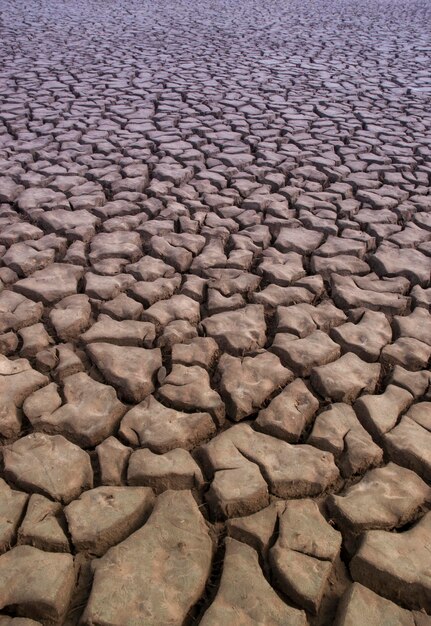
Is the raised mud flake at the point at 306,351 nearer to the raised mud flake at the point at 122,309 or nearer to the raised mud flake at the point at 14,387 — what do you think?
the raised mud flake at the point at 122,309

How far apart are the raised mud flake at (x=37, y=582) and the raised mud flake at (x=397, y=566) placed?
619mm

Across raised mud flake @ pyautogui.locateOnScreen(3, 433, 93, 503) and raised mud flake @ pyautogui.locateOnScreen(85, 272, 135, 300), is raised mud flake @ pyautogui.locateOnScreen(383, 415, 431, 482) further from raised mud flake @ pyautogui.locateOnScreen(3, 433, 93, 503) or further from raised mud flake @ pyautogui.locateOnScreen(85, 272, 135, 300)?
raised mud flake @ pyautogui.locateOnScreen(85, 272, 135, 300)

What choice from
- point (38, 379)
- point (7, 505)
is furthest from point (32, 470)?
point (38, 379)

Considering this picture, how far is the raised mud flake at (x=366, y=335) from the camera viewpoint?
2020 mm

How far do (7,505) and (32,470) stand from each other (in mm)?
121

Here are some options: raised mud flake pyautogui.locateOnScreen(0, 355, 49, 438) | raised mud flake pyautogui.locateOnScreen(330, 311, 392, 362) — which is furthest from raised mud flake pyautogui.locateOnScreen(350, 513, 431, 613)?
raised mud flake pyautogui.locateOnScreen(0, 355, 49, 438)

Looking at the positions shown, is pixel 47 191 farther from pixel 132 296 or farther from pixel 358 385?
pixel 358 385

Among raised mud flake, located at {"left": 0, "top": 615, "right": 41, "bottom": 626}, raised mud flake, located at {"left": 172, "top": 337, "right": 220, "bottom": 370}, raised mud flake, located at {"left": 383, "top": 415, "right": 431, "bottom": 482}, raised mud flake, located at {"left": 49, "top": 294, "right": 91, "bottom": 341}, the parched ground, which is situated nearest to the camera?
raised mud flake, located at {"left": 0, "top": 615, "right": 41, "bottom": 626}

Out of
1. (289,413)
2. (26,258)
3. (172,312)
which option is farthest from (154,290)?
(289,413)

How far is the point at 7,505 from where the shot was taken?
4.58ft

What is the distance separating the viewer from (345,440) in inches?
64.8

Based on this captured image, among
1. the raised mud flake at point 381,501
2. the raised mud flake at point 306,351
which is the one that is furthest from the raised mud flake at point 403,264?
the raised mud flake at point 381,501

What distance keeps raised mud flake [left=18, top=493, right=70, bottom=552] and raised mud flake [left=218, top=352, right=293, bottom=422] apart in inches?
22.8

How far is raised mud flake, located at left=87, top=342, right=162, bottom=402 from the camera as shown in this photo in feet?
5.94
